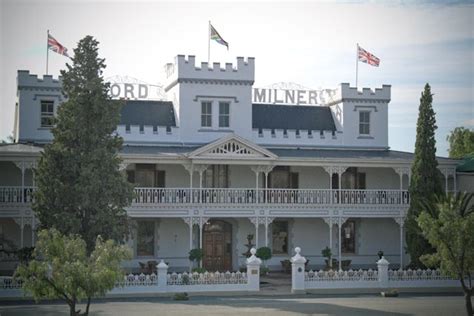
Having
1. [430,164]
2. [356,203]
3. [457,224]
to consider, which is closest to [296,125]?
[356,203]

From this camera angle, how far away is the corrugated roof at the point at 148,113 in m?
42.0

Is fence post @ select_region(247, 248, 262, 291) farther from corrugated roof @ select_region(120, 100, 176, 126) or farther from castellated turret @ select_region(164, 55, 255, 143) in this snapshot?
corrugated roof @ select_region(120, 100, 176, 126)

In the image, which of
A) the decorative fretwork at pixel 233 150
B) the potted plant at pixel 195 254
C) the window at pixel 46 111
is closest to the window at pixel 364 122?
the decorative fretwork at pixel 233 150

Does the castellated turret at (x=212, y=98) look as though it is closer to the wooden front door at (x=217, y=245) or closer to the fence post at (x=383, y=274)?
the wooden front door at (x=217, y=245)

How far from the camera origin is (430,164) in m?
36.4

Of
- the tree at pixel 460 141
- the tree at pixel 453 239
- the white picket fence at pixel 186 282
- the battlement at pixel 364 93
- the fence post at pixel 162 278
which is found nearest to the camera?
the tree at pixel 453 239

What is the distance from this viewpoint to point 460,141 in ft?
219

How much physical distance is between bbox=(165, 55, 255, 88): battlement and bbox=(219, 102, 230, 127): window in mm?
1321

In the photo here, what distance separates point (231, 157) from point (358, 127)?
30.1 feet

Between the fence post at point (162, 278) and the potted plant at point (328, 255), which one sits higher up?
the potted plant at point (328, 255)

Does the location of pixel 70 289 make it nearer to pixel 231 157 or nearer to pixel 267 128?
pixel 231 157

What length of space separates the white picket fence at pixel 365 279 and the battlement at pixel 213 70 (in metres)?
12.1

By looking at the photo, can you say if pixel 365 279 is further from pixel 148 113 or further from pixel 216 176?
pixel 148 113

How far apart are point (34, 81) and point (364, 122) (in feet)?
57.1
